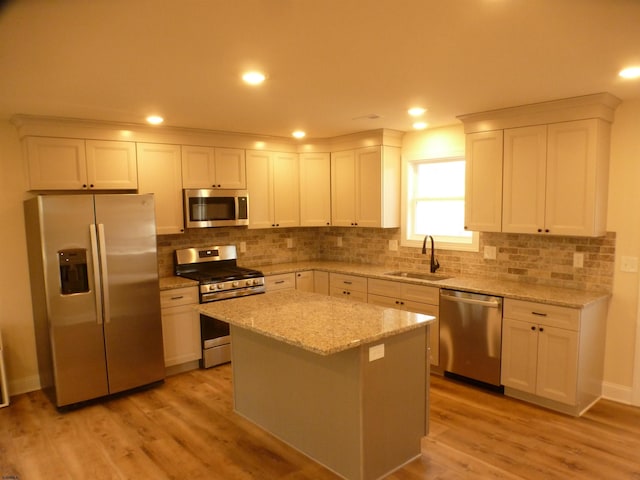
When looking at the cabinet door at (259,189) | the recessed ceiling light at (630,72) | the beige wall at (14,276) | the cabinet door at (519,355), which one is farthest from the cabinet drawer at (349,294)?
the beige wall at (14,276)

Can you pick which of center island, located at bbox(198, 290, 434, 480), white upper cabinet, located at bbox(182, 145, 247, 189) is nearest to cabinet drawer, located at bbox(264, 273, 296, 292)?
white upper cabinet, located at bbox(182, 145, 247, 189)

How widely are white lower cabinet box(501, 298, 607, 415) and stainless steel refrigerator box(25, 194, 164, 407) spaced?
10.3 feet

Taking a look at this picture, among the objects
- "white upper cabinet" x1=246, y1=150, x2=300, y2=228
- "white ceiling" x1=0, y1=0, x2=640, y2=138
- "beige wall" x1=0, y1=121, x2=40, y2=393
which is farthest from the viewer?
"white upper cabinet" x1=246, y1=150, x2=300, y2=228

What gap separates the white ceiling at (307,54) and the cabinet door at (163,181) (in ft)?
2.38

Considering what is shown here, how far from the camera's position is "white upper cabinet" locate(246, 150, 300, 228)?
5105 millimetres

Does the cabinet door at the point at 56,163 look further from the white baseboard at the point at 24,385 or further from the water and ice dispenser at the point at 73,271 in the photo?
the white baseboard at the point at 24,385

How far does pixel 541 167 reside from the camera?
3.62 m

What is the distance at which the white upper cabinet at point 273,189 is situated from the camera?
16.8ft

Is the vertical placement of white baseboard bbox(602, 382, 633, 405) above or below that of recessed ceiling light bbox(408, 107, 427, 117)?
below

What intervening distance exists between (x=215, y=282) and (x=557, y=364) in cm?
317

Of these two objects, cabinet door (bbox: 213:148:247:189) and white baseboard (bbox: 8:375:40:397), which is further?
cabinet door (bbox: 213:148:247:189)

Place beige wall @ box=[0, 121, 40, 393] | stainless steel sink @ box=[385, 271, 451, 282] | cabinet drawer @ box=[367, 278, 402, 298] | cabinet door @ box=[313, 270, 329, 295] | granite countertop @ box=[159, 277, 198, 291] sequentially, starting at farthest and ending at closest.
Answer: cabinet door @ box=[313, 270, 329, 295], stainless steel sink @ box=[385, 271, 451, 282], cabinet drawer @ box=[367, 278, 402, 298], granite countertop @ box=[159, 277, 198, 291], beige wall @ box=[0, 121, 40, 393]

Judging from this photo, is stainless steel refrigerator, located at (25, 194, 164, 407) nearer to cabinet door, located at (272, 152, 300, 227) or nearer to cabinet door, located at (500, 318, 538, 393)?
cabinet door, located at (272, 152, 300, 227)

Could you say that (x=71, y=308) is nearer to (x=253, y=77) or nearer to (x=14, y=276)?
(x=14, y=276)
